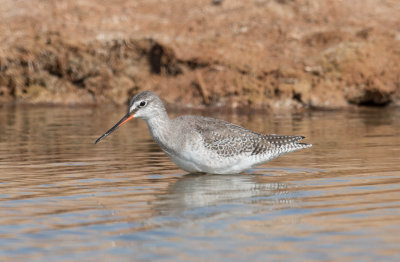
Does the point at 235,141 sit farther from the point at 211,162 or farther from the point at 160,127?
the point at 160,127

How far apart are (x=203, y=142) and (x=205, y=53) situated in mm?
10952

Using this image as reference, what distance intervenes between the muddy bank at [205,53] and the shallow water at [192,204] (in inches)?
225

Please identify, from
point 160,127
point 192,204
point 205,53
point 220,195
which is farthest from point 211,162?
point 205,53

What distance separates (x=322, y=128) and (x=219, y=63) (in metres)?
5.59

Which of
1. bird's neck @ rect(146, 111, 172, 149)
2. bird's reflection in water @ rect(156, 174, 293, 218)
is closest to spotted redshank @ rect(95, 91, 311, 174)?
bird's neck @ rect(146, 111, 172, 149)

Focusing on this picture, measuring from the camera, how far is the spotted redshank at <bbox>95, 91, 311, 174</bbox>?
10453mm

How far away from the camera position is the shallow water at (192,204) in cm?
651

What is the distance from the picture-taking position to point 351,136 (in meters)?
14.8

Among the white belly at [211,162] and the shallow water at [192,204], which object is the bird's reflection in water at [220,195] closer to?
the shallow water at [192,204]

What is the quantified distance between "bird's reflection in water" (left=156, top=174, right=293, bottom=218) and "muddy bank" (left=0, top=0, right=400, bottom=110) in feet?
32.9

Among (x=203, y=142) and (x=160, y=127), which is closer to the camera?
(x=203, y=142)

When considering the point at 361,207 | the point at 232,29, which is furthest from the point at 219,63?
the point at 361,207

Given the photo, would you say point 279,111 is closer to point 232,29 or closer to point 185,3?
point 232,29

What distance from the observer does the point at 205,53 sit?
21.3 meters
